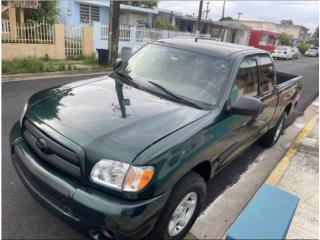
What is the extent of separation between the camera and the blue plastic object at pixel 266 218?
87cm

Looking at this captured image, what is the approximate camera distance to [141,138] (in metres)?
2.13

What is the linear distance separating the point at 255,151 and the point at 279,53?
90.1ft

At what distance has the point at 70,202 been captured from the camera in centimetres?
200

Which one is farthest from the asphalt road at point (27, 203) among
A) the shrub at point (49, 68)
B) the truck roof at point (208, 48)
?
the shrub at point (49, 68)

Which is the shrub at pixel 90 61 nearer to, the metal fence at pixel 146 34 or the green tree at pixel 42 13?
the green tree at pixel 42 13

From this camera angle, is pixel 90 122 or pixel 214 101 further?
pixel 214 101

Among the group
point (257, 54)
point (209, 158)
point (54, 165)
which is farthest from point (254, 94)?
point (54, 165)

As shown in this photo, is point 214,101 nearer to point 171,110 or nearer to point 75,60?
point 171,110

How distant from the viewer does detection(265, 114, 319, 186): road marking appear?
3.94 metres

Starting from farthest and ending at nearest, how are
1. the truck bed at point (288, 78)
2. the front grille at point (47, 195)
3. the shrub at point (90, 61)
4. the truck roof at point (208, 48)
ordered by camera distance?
the shrub at point (90, 61)
the truck bed at point (288, 78)
the truck roof at point (208, 48)
the front grille at point (47, 195)

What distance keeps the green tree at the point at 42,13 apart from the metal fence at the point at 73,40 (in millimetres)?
1461

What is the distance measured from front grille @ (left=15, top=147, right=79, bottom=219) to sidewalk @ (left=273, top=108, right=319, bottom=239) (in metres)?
2.24

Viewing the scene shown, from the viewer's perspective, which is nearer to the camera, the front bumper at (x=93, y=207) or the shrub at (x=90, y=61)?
the front bumper at (x=93, y=207)

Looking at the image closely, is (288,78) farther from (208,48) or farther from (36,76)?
(36,76)
